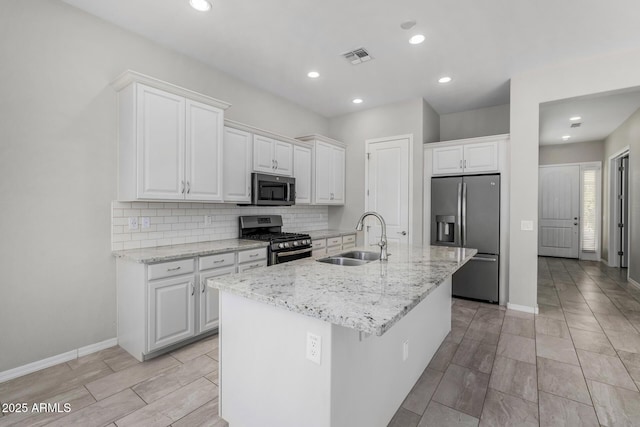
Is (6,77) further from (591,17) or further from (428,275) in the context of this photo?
(591,17)

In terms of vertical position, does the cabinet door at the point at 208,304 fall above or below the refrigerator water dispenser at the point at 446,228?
below

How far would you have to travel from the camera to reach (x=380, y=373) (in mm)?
1713

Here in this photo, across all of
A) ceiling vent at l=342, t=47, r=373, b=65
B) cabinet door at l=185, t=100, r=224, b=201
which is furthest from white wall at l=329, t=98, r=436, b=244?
cabinet door at l=185, t=100, r=224, b=201

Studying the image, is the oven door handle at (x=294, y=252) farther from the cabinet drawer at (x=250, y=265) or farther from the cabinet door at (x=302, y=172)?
the cabinet door at (x=302, y=172)

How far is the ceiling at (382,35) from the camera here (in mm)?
2541

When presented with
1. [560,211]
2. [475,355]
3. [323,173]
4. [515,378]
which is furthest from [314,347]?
[560,211]

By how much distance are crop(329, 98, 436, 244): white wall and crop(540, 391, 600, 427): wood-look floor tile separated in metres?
2.73

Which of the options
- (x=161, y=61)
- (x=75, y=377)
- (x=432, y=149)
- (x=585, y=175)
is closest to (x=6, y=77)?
(x=161, y=61)

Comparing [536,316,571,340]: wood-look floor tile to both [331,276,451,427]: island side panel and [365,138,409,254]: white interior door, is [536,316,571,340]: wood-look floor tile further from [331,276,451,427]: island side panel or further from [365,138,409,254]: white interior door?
[365,138,409,254]: white interior door

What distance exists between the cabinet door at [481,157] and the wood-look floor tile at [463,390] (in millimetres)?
2784

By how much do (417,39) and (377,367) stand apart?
9.55 ft

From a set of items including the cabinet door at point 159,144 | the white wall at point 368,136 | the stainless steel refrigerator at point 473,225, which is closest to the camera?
the cabinet door at point 159,144

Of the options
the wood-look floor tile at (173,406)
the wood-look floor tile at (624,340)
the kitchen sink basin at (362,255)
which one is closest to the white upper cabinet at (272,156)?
the kitchen sink basin at (362,255)

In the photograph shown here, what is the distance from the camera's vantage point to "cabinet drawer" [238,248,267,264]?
10.5ft
